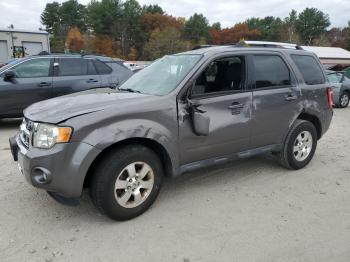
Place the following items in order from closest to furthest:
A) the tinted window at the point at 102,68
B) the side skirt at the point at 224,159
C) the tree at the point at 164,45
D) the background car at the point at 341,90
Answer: the side skirt at the point at 224,159, the tinted window at the point at 102,68, the background car at the point at 341,90, the tree at the point at 164,45

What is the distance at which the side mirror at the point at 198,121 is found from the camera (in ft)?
12.3

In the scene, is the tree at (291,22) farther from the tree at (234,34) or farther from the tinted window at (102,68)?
the tinted window at (102,68)

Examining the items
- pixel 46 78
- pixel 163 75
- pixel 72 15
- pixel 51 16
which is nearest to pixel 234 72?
pixel 163 75

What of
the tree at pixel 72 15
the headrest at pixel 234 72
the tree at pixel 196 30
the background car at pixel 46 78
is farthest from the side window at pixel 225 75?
the tree at pixel 72 15

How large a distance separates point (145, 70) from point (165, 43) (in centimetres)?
6340

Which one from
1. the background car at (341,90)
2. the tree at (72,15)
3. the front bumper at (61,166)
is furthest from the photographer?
the tree at (72,15)

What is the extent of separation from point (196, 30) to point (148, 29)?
11692 millimetres

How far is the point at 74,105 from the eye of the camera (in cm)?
341

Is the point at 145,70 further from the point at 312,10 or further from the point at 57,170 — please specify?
the point at 312,10

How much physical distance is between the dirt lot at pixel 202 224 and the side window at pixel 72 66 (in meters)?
→ 3.83

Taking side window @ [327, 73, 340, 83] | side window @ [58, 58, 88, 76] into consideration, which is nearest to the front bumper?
side window @ [58, 58, 88, 76]

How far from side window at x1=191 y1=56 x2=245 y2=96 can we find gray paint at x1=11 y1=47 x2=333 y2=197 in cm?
9

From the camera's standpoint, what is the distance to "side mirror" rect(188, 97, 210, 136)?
3.75 metres

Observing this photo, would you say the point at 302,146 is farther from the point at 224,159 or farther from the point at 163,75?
the point at 163,75
